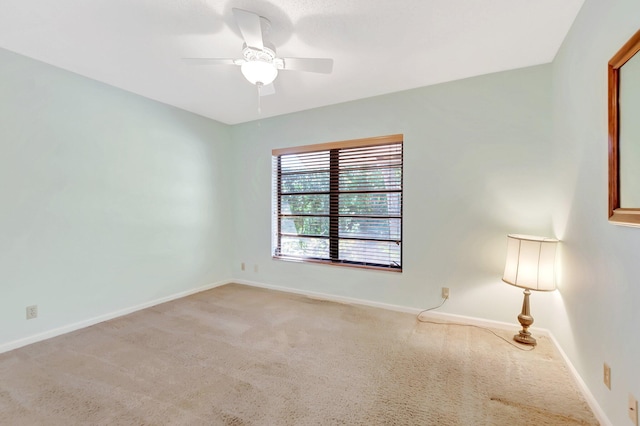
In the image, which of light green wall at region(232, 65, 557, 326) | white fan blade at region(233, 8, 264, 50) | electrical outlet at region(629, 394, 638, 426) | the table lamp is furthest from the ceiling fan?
electrical outlet at region(629, 394, 638, 426)

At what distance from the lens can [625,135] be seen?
1.31m

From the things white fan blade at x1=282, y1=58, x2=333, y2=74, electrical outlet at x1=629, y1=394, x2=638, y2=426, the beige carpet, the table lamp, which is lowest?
the beige carpet

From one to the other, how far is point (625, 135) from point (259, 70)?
6.98 feet

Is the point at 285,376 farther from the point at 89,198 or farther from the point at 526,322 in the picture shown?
the point at 89,198

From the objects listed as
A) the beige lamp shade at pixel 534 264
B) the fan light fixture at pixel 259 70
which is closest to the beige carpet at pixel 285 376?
the beige lamp shade at pixel 534 264

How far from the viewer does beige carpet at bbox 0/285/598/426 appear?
1596mm

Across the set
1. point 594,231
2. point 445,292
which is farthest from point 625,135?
point 445,292

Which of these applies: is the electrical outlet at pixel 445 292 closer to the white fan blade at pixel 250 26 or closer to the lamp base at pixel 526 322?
the lamp base at pixel 526 322

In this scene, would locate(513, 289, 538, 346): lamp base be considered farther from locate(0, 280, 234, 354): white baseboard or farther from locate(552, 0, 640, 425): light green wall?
locate(0, 280, 234, 354): white baseboard

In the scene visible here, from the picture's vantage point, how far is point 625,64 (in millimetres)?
1304

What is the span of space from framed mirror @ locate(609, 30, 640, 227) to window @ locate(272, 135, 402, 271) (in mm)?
1901

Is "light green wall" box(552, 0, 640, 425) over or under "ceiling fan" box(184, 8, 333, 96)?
under

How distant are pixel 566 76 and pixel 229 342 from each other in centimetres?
358

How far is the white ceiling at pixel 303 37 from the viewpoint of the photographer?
1.83 meters
